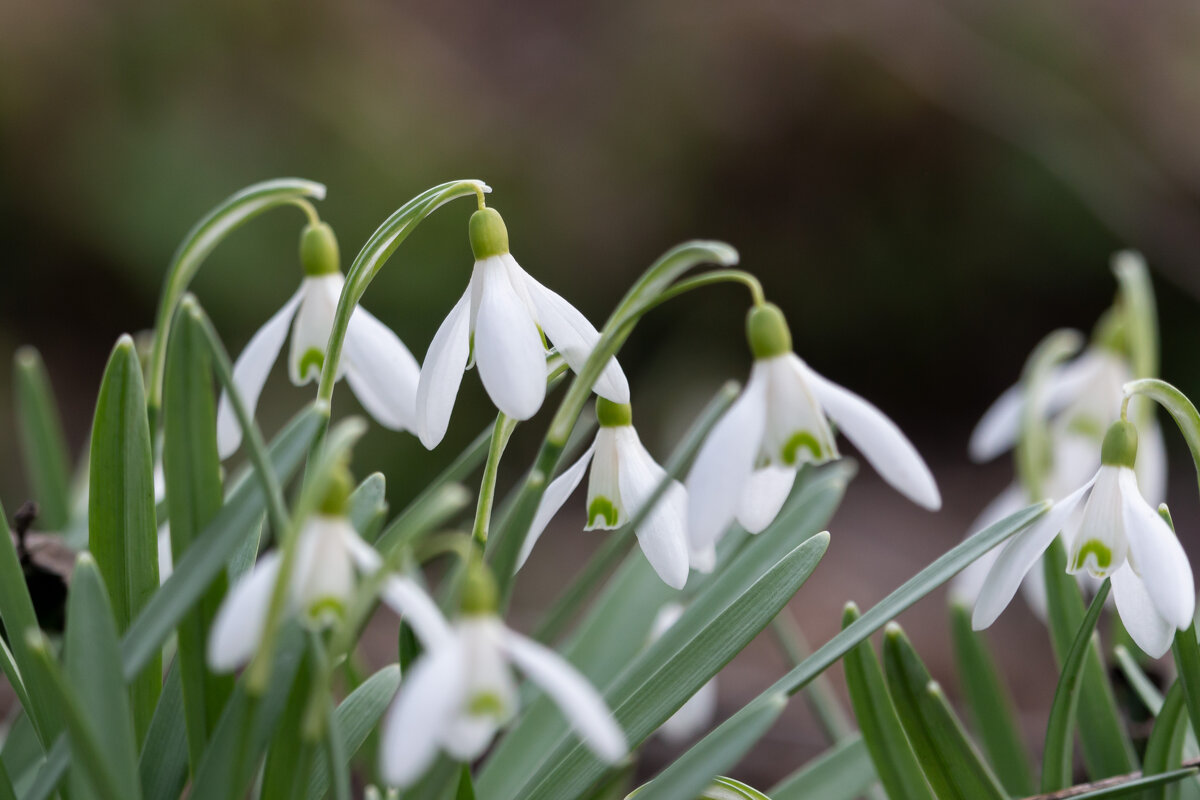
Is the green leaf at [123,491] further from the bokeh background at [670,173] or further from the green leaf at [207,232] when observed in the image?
the bokeh background at [670,173]

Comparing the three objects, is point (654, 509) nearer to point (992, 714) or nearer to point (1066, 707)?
point (1066, 707)

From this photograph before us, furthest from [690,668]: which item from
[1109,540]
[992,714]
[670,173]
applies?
[670,173]

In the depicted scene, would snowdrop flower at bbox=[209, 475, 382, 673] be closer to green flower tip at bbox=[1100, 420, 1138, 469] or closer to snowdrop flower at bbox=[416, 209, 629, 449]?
snowdrop flower at bbox=[416, 209, 629, 449]

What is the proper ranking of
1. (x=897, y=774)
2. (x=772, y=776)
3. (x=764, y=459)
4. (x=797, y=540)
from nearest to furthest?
(x=764, y=459) → (x=897, y=774) → (x=797, y=540) → (x=772, y=776)

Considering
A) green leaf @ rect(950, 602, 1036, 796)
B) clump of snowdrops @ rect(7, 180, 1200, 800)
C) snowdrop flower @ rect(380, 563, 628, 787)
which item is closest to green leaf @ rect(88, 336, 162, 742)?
clump of snowdrops @ rect(7, 180, 1200, 800)

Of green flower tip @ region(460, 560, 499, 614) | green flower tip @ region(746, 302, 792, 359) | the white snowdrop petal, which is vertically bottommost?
green flower tip @ region(460, 560, 499, 614)

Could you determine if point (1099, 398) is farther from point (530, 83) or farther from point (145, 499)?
point (530, 83)

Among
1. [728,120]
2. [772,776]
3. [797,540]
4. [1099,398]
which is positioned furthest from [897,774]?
[728,120]

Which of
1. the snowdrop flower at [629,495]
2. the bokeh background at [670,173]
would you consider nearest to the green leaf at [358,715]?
the snowdrop flower at [629,495]
